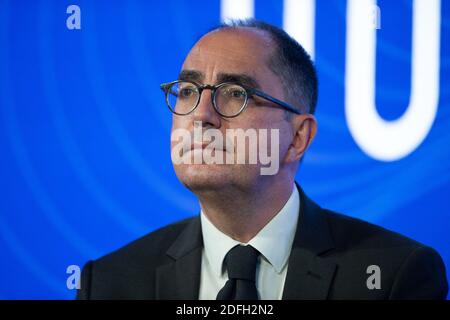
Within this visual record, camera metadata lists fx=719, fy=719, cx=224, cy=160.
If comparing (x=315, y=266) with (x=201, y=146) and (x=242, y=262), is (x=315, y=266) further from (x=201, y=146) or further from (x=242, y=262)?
(x=201, y=146)

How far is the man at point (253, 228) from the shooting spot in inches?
96.0

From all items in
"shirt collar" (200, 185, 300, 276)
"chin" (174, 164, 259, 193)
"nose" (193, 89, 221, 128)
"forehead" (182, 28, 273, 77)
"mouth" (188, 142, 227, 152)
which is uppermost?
"forehead" (182, 28, 273, 77)

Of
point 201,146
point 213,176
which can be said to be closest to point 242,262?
point 213,176

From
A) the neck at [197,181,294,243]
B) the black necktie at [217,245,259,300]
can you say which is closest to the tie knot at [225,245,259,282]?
the black necktie at [217,245,259,300]

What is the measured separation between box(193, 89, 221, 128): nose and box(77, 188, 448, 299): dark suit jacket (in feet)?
1.42

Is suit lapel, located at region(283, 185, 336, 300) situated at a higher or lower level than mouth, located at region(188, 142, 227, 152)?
lower

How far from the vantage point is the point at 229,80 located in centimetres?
248

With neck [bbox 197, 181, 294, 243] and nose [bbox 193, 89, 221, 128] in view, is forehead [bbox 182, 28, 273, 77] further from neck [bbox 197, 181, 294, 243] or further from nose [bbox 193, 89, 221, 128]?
neck [bbox 197, 181, 294, 243]

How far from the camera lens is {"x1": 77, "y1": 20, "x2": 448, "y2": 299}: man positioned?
2439 millimetres

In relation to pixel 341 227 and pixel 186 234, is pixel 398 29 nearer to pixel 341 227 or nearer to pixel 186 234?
pixel 341 227

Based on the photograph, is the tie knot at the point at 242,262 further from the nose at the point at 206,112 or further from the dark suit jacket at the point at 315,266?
the nose at the point at 206,112

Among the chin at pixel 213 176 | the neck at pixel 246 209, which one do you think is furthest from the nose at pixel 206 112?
the neck at pixel 246 209
